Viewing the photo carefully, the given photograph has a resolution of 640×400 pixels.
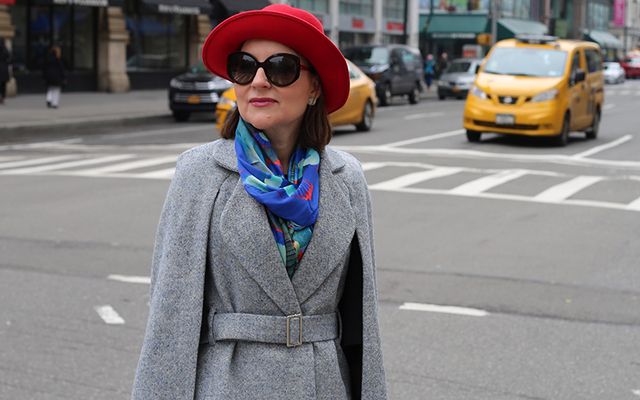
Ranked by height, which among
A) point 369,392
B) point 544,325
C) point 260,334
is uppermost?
point 260,334

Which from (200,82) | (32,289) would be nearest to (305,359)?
(32,289)

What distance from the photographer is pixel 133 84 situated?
3738 cm

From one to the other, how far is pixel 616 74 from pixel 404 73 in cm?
3687

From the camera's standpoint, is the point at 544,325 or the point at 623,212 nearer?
the point at 544,325

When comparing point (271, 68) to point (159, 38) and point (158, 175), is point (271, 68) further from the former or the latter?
point (159, 38)

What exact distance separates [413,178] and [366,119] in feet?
28.7

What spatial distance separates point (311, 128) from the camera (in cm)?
281

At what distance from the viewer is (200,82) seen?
27.2 meters

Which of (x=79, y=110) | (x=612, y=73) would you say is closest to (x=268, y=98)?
(x=79, y=110)

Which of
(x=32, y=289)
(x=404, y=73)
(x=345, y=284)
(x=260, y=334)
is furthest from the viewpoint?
(x=404, y=73)

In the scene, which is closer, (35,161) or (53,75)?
(35,161)

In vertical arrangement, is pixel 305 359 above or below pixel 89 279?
above

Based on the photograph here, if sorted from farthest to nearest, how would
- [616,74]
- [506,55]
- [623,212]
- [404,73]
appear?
[616,74] < [404,73] < [506,55] < [623,212]

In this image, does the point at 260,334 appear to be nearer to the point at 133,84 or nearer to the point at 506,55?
the point at 506,55
